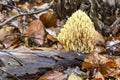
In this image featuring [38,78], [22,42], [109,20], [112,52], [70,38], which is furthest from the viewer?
[109,20]

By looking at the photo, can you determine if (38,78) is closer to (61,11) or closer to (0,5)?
(61,11)

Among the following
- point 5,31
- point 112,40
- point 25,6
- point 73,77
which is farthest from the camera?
point 25,6

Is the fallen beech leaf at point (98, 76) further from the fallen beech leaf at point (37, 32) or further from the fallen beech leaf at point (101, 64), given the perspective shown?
the fallen beech leaf at point (37, 32)

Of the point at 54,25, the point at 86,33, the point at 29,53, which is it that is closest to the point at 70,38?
the point at 86,33

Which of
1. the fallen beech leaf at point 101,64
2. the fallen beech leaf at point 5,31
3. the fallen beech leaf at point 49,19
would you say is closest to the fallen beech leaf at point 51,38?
the fallen beech leaf at point 49,19

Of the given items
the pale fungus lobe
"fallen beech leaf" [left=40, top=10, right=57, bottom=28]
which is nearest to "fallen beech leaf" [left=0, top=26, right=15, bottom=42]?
"fallen beech leaf" [left=40, top=10, right=57, bottom=28]

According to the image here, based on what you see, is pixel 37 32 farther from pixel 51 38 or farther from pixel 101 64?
pixel 101 64

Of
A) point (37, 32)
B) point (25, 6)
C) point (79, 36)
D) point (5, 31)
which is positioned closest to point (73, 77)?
point (79, 36)
